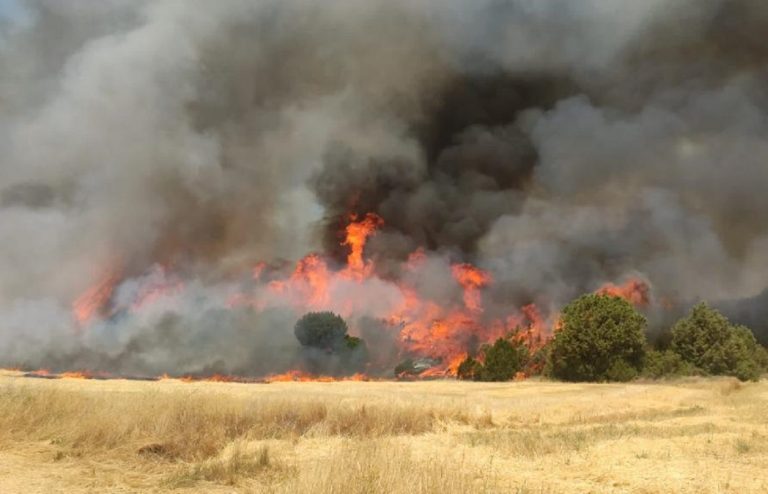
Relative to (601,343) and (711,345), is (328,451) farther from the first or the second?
(711,345)

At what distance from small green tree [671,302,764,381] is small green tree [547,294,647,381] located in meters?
12.7

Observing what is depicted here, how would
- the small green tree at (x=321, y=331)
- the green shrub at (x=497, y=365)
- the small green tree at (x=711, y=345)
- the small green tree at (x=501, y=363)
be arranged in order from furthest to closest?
the small green tree at (x=321, y=331) → the small green tree at (x=711, y=345) → the green shrub at (x=497, y=365) → the small green tree at (x=501, y=363)

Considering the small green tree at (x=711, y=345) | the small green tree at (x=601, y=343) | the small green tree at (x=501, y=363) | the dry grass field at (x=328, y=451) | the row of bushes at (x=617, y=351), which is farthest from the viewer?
the small green tree at (x=711, y=345)

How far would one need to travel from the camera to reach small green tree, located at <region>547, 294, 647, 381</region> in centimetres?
8219

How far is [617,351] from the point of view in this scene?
83.4 metres

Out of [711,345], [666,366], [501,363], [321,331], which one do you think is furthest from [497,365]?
[321,331]

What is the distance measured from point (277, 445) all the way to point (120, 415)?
5.58 m

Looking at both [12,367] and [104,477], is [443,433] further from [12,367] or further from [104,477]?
[12,367]

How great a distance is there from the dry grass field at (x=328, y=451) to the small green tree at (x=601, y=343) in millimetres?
53671

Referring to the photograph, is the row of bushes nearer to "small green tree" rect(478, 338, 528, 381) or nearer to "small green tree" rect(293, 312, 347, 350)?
"small green tree" rect(478, 338, 528, 381)

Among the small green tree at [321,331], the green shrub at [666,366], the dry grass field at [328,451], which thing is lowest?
the dry grass field at [328,451]

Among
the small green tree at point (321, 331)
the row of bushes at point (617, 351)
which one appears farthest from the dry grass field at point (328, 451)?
the small green tree at point (321, 331)

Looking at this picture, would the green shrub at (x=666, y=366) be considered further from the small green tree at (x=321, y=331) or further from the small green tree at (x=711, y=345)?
the small green tree at (x=321, y=331)

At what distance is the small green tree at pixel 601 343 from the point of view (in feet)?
270
